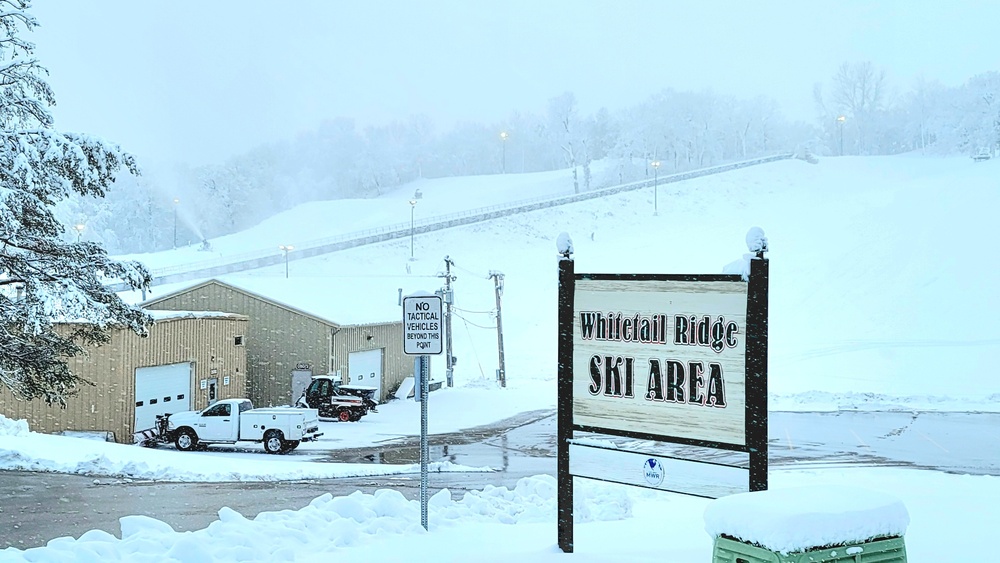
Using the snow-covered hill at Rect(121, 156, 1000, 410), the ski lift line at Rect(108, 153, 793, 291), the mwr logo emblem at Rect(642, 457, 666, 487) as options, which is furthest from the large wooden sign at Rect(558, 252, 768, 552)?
the ski lift line at Rect(108, 153, 793, 291)

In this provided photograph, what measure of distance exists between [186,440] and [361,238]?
2406 inches

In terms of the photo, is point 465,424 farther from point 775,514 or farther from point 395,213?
point 395,213

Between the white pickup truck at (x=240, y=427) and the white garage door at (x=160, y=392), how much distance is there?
12.3 ft

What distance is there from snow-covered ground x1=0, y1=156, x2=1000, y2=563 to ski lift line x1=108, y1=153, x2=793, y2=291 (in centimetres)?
202

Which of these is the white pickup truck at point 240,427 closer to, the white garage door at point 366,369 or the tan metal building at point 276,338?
the tan metal building at point 276,338

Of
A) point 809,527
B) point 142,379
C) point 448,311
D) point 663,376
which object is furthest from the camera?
point 448,311

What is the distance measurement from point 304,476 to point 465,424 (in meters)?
13.4

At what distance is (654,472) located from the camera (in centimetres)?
841

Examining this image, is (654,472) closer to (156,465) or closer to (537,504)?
(537,504)

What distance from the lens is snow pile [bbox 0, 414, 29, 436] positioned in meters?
23.8

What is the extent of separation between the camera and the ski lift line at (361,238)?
76812mm

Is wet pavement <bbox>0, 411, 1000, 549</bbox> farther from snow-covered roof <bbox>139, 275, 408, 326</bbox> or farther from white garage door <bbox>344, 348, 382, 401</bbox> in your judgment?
snow-covered roof <bbox>139, 275, 408, 326</bbox>

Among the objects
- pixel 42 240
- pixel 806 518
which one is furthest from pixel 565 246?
pixel 42 240

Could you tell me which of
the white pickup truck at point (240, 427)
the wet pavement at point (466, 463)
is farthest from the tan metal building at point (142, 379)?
the wet pavement at point (466, 463)
